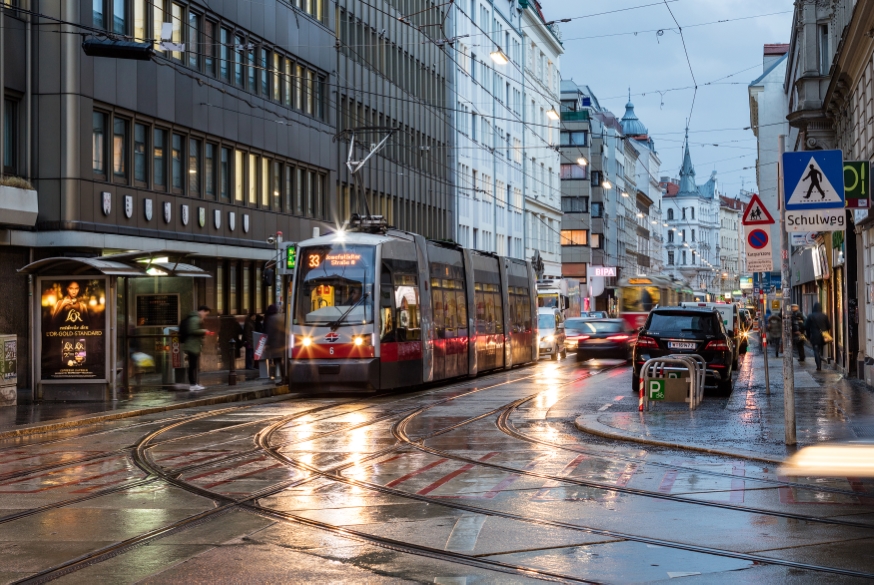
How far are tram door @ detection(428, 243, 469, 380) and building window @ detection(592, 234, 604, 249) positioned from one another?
243ft

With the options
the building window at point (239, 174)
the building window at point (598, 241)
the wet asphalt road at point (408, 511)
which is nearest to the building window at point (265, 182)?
the building window at point (239, 174)

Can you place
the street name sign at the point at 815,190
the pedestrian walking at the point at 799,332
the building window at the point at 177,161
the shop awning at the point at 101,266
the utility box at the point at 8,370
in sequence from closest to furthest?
the street name sign at the point at 815,190
the utility box at the point at 8,370
the shop awning at the point at 101,266
the building window at the point at 177,161
the pedestrian walking at the point at 799,332

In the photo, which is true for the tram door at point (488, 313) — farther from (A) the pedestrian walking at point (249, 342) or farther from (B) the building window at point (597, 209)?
(B) the building window at point (597, 209)

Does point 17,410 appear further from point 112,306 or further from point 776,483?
point 776,483

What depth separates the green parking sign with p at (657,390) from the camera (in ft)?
68.4

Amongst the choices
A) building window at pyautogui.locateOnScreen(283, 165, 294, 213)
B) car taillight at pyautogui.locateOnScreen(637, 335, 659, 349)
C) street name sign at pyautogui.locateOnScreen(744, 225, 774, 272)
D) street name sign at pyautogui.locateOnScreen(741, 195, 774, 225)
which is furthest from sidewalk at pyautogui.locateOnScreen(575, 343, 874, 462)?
building window at pyautogui.locateOnScreen(283, 165, 294, 213)

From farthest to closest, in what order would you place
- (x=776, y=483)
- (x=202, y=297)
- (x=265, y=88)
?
(x=265, y=88) → (x=202, y=297) → (x=776, y=483)

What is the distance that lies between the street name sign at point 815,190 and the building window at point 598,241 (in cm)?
9060

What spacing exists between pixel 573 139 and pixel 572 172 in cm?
318

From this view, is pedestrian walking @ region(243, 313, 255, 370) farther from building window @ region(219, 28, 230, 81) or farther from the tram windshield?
the tram windshield

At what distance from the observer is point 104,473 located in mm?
13148

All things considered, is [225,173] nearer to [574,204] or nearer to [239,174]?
[239,174]

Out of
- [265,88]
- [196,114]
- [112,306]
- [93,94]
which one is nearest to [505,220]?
[265,88]

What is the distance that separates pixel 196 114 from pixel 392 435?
65.4 feet
